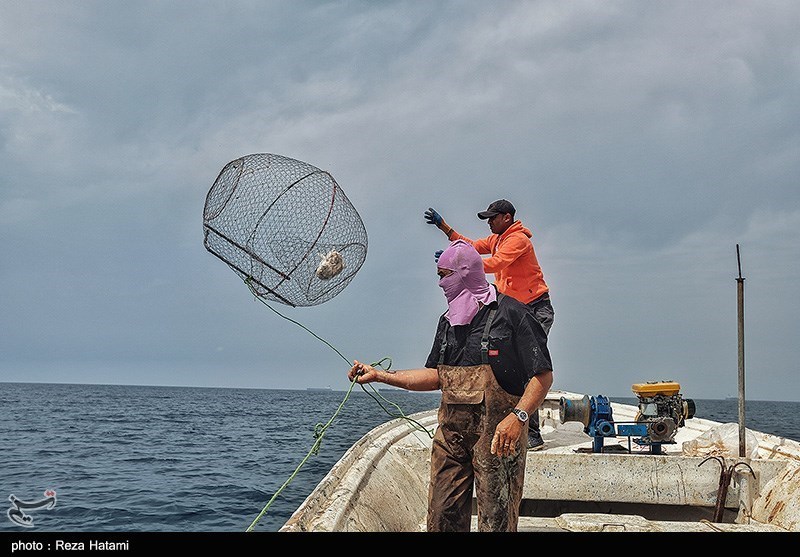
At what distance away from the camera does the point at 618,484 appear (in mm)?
5188

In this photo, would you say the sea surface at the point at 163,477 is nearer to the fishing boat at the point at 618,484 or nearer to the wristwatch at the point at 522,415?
the fishing boat at the point at 618,484

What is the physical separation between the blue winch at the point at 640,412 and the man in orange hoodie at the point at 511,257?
716 millimetres

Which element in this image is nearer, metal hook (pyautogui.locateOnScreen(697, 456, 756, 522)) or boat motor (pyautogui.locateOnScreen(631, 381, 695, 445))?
metal hook (pyautogui.locateOnScreen(697, 456, 756, 522))

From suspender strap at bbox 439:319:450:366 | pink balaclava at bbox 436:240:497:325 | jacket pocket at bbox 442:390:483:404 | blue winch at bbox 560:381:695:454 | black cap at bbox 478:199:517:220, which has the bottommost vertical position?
blue winch at bbox 560:381:695:454

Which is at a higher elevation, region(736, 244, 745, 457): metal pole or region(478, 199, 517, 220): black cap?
region(478, 199, 517, 220): black cap
